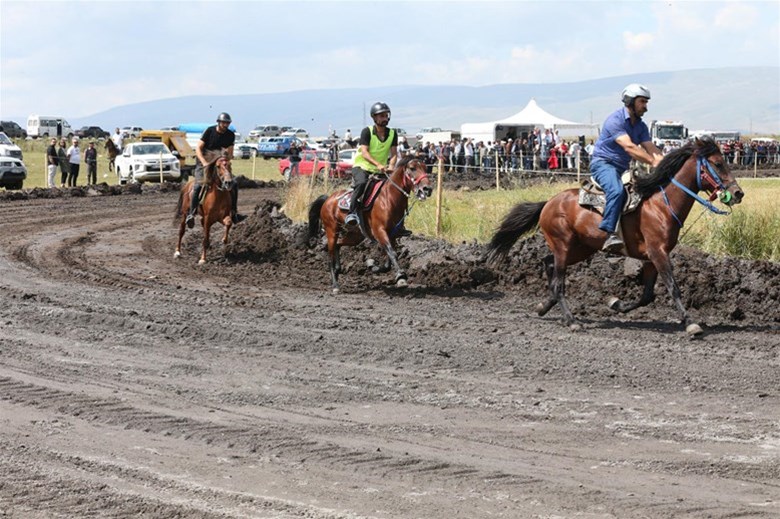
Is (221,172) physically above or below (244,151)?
below

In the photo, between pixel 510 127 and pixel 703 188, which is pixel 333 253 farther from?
pixel 510 127

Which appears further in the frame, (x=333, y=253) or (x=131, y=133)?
(x=131, y=133)

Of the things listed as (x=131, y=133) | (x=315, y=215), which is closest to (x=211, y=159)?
(x=315, y=215)

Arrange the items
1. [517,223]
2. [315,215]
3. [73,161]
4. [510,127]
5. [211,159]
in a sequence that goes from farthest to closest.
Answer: [510,127]
[73,161]
[211,159]
[315,215]
[517,223]

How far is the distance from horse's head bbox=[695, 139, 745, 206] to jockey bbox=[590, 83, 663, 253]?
48 centimetres

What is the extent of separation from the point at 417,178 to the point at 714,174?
14.1 ft

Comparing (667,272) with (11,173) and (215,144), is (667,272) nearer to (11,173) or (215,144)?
(215,144)

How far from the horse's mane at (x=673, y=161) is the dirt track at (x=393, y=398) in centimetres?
162

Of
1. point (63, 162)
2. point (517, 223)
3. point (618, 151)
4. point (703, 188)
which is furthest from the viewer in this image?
point (63, 162)

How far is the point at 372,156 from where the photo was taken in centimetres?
1591

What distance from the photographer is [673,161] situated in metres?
12.3

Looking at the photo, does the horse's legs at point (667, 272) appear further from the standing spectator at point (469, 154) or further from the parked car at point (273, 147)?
the parked car at point (273, 147)

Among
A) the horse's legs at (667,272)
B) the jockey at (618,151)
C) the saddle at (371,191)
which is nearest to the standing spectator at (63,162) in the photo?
the saddle at (371,191)

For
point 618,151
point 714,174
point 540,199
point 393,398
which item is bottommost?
point 393,398
